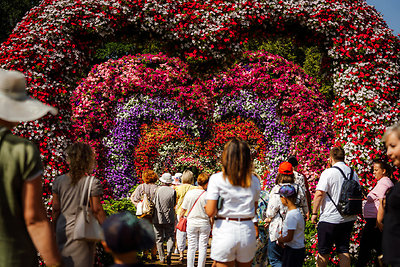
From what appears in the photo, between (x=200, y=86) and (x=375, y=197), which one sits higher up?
(x=200, y=86)

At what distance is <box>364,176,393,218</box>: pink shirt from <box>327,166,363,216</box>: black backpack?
0.39 meters

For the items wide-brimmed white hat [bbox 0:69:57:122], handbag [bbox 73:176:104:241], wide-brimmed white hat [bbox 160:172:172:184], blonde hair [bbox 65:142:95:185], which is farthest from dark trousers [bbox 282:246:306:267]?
wide-brimmed white hat [bbox 160:172:172:184]

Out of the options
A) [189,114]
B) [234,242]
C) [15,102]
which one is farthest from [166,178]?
[15,102]

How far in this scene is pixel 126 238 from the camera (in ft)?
6.06

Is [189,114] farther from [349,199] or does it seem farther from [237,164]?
[237,164]

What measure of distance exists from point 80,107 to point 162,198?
147 inches

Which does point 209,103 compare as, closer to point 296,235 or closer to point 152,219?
point 152,219

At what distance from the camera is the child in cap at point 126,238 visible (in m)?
1.85

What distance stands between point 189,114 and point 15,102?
7.52 m

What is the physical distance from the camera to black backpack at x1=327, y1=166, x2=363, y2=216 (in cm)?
471

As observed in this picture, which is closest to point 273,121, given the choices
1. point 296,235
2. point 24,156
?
point 296,235

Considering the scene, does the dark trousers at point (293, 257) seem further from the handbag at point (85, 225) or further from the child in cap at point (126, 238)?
the child in cap at point (126, 238)

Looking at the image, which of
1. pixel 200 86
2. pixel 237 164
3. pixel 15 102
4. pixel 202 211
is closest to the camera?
pixel 15 102

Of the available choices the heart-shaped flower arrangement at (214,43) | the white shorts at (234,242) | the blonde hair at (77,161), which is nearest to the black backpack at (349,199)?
the white shorts at (234,242)
